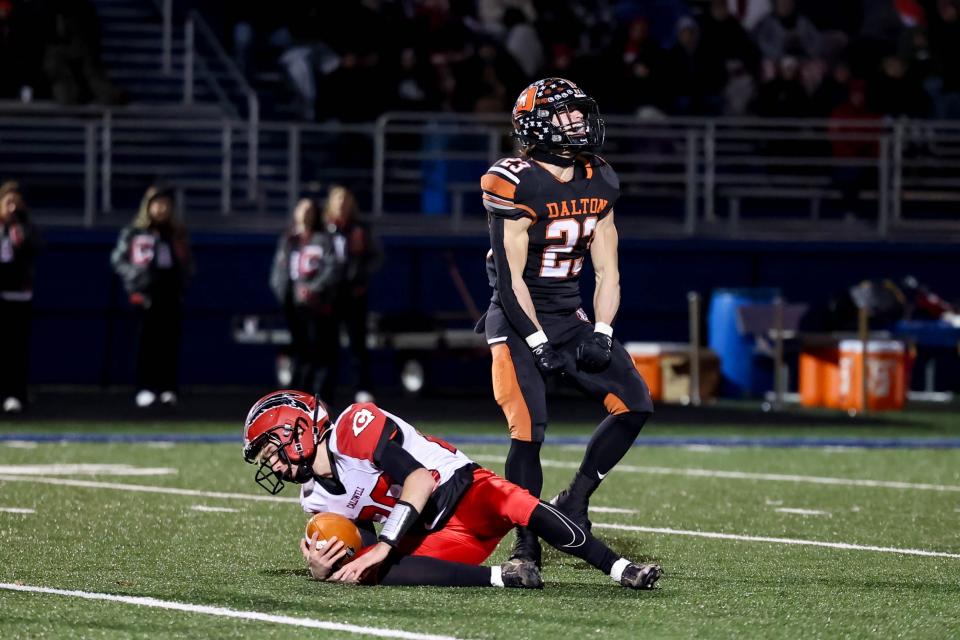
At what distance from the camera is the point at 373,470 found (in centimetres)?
746

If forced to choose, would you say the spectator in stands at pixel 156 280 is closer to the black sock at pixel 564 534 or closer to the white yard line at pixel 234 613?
the white yard line at pixel 234 613

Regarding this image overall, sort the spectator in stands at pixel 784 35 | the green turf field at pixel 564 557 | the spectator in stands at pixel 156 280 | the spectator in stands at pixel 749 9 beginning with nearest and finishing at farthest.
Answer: the green turf field at pixel 564 557 → the spectator in stands at pixel 156 280 → the spectator in stands at pixel 784 35 → the spectator in stands at pixel 749 9

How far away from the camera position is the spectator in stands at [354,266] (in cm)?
1762

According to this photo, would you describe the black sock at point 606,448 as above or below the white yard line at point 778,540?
above

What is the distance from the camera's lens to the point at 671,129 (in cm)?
2228

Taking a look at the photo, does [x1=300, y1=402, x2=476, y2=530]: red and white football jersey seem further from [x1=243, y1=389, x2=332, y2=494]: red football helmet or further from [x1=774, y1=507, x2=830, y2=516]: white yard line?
[x1=774, y1=507, x2=830, y2=516]: white yard line

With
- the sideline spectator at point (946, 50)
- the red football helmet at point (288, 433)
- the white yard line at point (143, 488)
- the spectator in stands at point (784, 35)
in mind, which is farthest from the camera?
the spectator in stands at point (784, 35)

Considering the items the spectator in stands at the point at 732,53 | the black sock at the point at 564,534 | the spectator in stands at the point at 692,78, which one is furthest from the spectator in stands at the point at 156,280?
the black sock at the point at 564,534

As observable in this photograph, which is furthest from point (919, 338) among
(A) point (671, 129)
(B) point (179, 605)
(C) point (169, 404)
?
(B) point (179, 605)

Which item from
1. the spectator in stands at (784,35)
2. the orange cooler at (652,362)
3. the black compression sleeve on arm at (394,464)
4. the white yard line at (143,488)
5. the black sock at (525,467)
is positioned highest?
the spectator in stands at (784,35)

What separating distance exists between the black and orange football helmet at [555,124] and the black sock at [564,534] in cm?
167

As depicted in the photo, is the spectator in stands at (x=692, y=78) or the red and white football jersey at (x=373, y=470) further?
the spectator in stands at (x=692, y=78)

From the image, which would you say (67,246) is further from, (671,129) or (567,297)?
(567,297)

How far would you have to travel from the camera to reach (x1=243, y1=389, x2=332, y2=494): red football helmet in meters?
7.28
